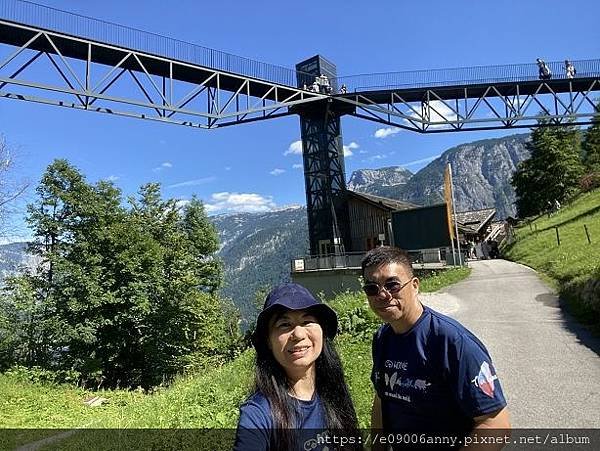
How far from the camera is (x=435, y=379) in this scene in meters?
2.04

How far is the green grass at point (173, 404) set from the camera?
651cm

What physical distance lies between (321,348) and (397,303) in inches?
19.0

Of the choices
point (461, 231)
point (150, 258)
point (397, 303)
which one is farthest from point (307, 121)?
point (397, 303)

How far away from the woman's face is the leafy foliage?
21.9 meters

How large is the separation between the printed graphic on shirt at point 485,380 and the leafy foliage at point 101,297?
2246 cm

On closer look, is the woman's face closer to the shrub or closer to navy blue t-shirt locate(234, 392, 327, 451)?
navy blue t-shirt locate(234, 392, 327, 451)

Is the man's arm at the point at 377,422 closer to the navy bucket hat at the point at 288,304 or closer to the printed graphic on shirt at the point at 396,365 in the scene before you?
the printed graphic on shirt at the point at 396,365

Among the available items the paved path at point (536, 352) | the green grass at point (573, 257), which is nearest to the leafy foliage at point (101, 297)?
the paved path at point (536, 352)

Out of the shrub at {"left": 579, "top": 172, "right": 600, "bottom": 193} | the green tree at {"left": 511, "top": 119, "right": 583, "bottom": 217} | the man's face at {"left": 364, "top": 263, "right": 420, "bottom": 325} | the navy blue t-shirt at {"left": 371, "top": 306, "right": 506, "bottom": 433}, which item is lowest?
the navy blue t-shirt at {"left": 371, "top": 306, "right": 506, "bottom": 433}

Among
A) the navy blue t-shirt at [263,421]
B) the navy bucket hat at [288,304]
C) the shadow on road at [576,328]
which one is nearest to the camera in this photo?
the navy blue t-shirt at [263,421]

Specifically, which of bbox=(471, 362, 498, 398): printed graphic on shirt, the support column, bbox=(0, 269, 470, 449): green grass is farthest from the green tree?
bbox=(471, 362, 498, 398): printed graphic on shirt

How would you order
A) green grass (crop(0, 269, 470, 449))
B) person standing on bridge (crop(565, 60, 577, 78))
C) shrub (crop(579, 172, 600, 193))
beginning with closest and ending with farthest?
green grass (crop(0, 269, 470, 449))
person standing on bridge (crop(565, 60, 577, 78))
shrub (crop(579, 172, 600, 193))

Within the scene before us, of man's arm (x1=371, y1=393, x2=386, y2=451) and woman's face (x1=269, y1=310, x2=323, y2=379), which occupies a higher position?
woman's face (x1=269, y1=310, x2=323, y2=379)

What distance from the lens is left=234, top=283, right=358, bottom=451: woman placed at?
1888 millimetres
